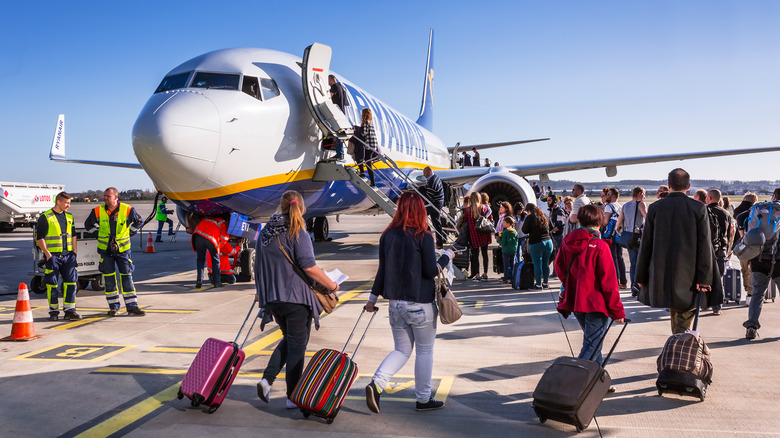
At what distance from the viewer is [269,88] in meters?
9.54

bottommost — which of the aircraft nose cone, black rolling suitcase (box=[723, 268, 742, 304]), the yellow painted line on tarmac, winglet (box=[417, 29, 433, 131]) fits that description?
black rolling suitcase (box=[723, 268, 742, 304])

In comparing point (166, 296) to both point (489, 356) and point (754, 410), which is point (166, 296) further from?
point (754, 410)

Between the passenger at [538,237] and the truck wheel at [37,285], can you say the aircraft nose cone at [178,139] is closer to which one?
the truck wheel at [37,285]

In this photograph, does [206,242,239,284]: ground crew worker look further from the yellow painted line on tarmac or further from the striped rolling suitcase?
the striped rolling suitcase

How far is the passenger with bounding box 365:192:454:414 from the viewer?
4.43 m

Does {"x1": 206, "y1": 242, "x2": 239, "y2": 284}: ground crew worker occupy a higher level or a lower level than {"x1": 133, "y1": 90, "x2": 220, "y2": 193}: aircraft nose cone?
lower

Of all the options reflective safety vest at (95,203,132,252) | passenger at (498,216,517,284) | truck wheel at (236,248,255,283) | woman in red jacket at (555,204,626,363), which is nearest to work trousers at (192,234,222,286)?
truck wheel at (236,248,255,283)

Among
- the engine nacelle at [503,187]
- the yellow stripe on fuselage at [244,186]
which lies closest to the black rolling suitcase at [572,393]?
the yellow stripe on fuselage at [244,186]

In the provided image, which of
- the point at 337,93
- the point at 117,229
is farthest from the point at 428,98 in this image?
the point at 117,229

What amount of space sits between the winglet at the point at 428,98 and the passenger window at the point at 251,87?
67.1 feet

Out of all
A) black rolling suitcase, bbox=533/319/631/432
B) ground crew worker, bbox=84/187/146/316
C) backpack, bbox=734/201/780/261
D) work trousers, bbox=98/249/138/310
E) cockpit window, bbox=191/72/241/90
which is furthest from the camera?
cockpit window, bbox=191/72/241/90

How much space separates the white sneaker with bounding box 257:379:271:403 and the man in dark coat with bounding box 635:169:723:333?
10.8ft

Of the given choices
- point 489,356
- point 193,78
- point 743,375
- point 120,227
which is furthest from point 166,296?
point 743,375

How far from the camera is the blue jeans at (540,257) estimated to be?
10.0m
